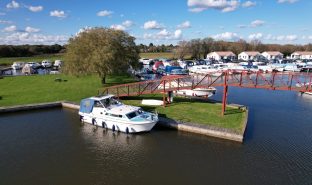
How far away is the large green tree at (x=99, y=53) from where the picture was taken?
45312mm

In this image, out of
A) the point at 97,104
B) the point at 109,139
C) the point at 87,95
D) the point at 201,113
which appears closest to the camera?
the point at 109,139

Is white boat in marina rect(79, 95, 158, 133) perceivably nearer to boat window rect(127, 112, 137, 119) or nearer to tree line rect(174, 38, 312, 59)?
boat window rect(127, 112, 137, 119)

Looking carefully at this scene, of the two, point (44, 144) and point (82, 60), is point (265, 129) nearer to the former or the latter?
point (44, 144)

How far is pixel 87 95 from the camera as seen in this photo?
42.5 metres

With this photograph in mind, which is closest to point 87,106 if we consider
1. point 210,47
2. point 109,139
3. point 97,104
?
point 97,104

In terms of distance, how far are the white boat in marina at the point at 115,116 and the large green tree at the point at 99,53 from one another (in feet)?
47.8

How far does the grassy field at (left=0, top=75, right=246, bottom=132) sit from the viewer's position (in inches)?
1201

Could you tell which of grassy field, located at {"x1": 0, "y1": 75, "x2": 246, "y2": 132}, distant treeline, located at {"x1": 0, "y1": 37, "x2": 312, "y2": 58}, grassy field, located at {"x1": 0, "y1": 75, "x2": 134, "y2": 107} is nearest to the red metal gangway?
grassy field, located at {"x1": 0, "y1": 75, "x2": 246, "y2": 132}

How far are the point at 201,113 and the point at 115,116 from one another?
10257mm

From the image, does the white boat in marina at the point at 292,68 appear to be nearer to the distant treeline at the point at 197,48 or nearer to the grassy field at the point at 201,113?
the distant treeline at the point at 197,48

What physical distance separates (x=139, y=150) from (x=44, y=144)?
9.12 meters

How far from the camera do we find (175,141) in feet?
86.4

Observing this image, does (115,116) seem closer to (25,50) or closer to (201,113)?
(201,113)

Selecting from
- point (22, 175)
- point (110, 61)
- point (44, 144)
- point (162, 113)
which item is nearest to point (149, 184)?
point (22, 175)
